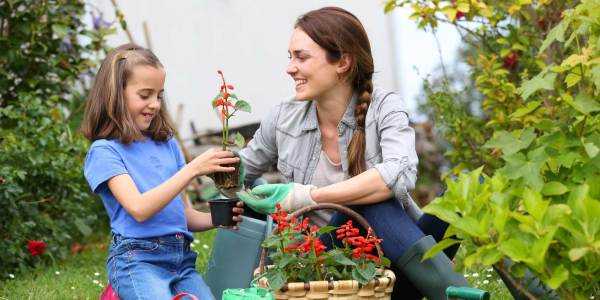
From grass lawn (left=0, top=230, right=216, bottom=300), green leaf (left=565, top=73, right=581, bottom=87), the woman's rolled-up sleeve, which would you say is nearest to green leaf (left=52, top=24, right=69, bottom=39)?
grass lawn (left=0, top=230, right=216, bottom=300)

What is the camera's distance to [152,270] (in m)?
3.13

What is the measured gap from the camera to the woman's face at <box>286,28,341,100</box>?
337 centimetres

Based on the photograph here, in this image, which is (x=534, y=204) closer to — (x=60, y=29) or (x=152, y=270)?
(x=152, y=270)

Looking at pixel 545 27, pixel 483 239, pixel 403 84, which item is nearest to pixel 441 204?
pixel 483 239

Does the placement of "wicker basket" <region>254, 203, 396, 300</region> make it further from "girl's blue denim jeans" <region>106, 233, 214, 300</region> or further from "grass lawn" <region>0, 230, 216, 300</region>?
"grass lawn" <region>0, 230, 216, 300</region>

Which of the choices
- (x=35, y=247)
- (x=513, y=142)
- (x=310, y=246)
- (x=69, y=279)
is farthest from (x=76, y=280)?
(x=513, y=142)

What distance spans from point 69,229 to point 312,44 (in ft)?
6.88

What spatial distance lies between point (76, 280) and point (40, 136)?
0.76 m

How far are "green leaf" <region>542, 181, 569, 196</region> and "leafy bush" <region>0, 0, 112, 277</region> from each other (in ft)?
8.91

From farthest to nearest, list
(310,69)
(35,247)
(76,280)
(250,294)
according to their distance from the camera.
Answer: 1. (35,247)
2. (76,280)
3. (310,69)
4. (250,294)

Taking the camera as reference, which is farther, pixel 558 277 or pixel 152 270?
pixel 152 270

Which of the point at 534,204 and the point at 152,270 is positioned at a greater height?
the point at 534,204

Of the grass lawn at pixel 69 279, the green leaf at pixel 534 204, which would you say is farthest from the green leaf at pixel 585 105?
the grass lawn at pixel 69 279

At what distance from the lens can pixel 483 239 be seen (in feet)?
6.68
